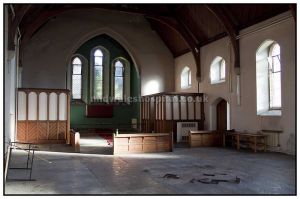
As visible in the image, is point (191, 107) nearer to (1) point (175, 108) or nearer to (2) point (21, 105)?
(1) point (175, 108)

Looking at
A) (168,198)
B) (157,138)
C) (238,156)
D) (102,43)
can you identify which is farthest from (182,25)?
(168,198)

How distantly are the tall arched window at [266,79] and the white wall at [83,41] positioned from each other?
708 centimetres

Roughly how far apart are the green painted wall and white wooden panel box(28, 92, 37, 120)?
602 cm

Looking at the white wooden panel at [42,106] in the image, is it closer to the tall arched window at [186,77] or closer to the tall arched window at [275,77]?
the tall arched window at [186,77]

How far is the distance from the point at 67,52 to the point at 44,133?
5.48 metres

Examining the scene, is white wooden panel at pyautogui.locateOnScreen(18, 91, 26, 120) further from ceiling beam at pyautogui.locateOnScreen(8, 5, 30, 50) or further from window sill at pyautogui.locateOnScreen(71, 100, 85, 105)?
window sill at pyautogui.locateOnScreen(71, 100, 85, 105)

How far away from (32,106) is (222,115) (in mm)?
7665

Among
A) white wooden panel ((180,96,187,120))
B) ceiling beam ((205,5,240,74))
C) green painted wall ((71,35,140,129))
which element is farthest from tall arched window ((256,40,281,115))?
green painted wall ((71,35,140,129))

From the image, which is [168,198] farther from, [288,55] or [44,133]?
[44,133]

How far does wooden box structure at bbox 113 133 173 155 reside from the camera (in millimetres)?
10142

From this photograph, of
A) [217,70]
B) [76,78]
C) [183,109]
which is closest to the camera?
[217,70]

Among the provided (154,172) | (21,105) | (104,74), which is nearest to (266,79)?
(154,172)

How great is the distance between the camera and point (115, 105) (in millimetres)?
19312

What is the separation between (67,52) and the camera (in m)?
16.7
